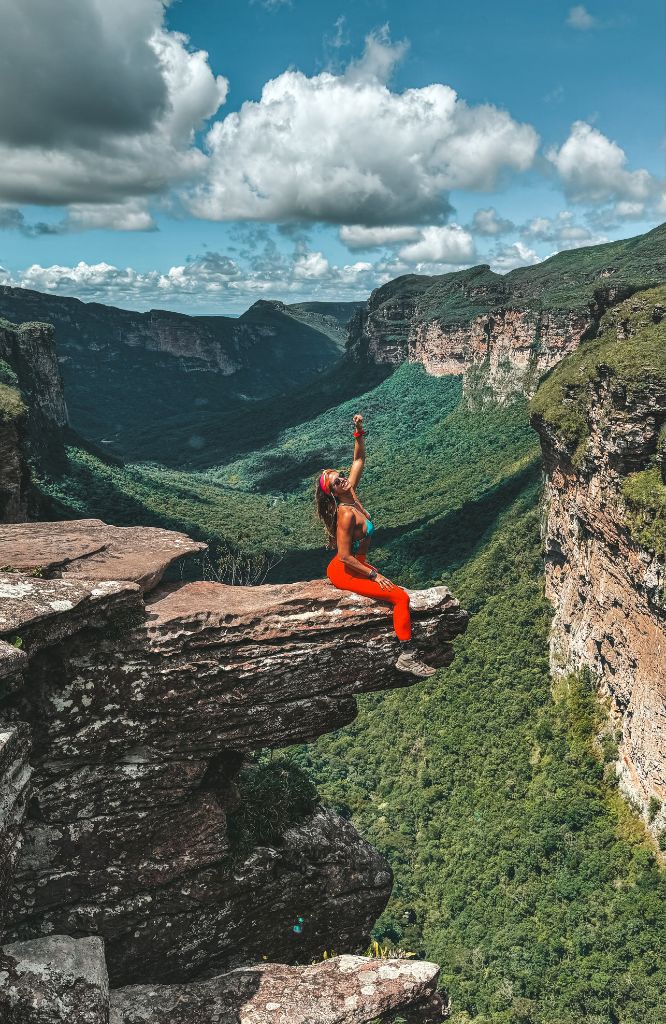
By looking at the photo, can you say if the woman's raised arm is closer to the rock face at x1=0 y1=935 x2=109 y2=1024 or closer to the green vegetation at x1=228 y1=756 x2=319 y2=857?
the green vegetation at x1=228 y1=756 x2=319 y2=857

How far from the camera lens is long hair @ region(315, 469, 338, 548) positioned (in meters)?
13.2

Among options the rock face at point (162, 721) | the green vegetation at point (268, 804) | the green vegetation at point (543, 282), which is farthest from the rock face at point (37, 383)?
the green vegetation at point (543, 282)

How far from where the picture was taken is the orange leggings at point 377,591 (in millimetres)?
12383

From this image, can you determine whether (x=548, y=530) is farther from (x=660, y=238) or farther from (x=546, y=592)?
(x=660, y=238)

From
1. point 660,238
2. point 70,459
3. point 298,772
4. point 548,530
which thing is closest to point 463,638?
point 548,530

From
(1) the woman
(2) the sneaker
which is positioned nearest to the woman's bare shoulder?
(1) the woman

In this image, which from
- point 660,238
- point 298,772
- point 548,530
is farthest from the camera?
point 660,238

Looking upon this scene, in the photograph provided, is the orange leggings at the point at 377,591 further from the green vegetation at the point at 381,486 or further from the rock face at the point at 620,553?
the green vegetation at the point at 381,486

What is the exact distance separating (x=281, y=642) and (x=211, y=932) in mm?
6137

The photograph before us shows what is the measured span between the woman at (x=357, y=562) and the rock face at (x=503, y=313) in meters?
54.7

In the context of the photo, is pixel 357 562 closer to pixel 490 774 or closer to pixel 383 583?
pixel 383 583

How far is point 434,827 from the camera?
4922 centimetres

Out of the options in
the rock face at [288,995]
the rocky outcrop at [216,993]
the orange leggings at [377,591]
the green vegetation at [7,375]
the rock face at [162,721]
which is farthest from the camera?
the green vegetation at [7,375]

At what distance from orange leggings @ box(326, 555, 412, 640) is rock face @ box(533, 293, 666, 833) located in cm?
2552
